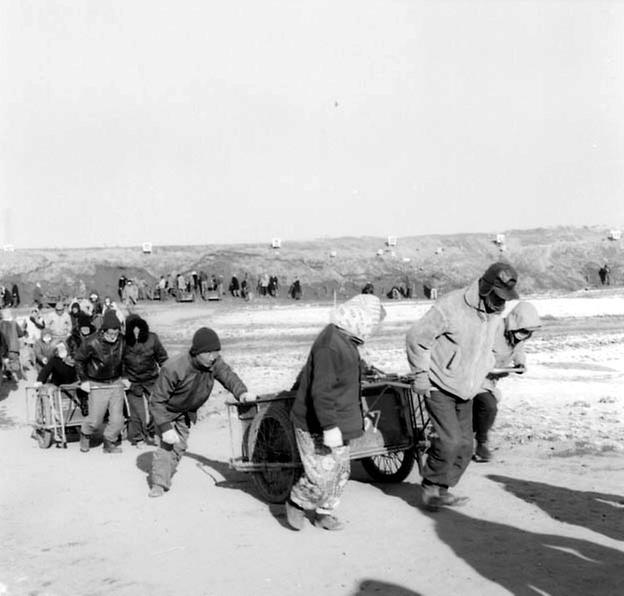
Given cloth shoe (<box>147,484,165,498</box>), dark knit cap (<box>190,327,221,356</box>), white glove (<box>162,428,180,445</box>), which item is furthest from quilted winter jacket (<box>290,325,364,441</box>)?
cloth shoe (<box>147,484,165,498</box>)

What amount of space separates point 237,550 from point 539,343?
16001mm

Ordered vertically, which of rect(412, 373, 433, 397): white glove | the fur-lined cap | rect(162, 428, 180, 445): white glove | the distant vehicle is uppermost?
the fur-lined cap

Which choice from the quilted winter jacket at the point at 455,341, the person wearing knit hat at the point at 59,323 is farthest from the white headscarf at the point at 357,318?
the person wearing knit hat at the point at 59,323

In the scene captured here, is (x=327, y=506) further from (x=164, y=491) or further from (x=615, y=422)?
(x=615, y=422)

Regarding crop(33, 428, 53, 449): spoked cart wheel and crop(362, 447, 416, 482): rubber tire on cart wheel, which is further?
crop(33, 428, 53, 449): spoked cart wheel

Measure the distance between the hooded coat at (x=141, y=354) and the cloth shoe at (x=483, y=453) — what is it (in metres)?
4.28

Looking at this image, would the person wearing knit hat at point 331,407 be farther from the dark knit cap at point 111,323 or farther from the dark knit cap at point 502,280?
the dark knit cap at point 111,323

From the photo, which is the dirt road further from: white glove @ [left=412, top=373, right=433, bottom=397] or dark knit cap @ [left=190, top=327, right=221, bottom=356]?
dark knit cap @ [left=190, top=327, right=221, bottom=356]

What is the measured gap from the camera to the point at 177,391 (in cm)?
815

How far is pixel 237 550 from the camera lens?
6.15 metres

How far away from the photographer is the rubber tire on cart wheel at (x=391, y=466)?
26.4 ft

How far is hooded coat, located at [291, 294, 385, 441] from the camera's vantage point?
6141mm

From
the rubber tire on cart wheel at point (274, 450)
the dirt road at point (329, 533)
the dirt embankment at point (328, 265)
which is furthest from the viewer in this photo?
the dirt embankment at point (328, 265)

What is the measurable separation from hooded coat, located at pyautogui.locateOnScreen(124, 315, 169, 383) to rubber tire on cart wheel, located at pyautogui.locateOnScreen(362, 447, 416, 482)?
3752 millimetres
